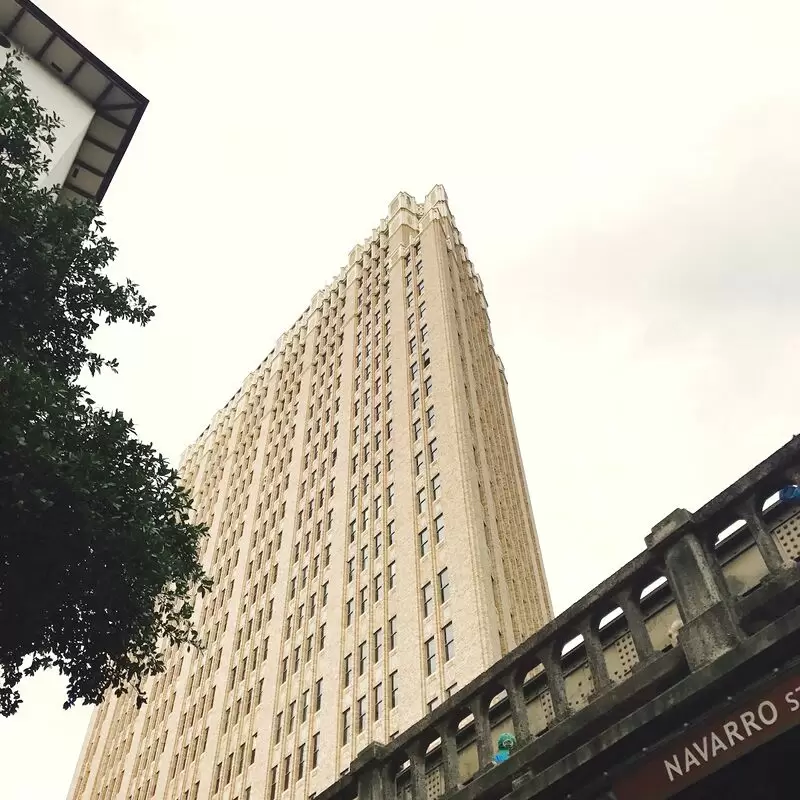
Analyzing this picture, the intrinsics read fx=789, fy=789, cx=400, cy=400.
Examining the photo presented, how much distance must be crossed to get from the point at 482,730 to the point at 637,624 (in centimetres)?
243

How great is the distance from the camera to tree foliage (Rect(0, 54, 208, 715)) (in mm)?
12258

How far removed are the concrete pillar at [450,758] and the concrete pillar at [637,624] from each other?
281 cm

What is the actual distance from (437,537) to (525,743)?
32707 mm

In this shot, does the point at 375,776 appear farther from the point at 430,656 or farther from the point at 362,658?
the point at 362,658

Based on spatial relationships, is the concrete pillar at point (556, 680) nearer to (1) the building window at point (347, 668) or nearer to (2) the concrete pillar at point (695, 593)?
(2) the concrete pillar at point (695, 593)

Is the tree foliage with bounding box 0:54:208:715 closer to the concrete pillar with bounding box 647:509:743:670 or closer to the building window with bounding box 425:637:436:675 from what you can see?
the concrete pillar with bounding box 647:509:743:670

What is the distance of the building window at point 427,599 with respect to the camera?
3866 centimetres

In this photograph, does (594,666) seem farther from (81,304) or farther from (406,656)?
(406,656)

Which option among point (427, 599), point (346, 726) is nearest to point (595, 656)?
point (427, 599)

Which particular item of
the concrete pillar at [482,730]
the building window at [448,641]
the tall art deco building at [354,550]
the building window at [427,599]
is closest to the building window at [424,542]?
the tall art deco building at [354,550]

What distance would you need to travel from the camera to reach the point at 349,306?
69312mm

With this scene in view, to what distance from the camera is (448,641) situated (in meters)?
36.2

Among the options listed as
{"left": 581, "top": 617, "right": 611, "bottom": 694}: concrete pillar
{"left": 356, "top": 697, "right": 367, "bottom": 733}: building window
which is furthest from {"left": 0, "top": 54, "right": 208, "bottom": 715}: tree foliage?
{"left": 356, "top": 697, "right": 367, "bottom": 733}: building window

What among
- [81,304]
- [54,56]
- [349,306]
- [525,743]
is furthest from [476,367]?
[525,743]
